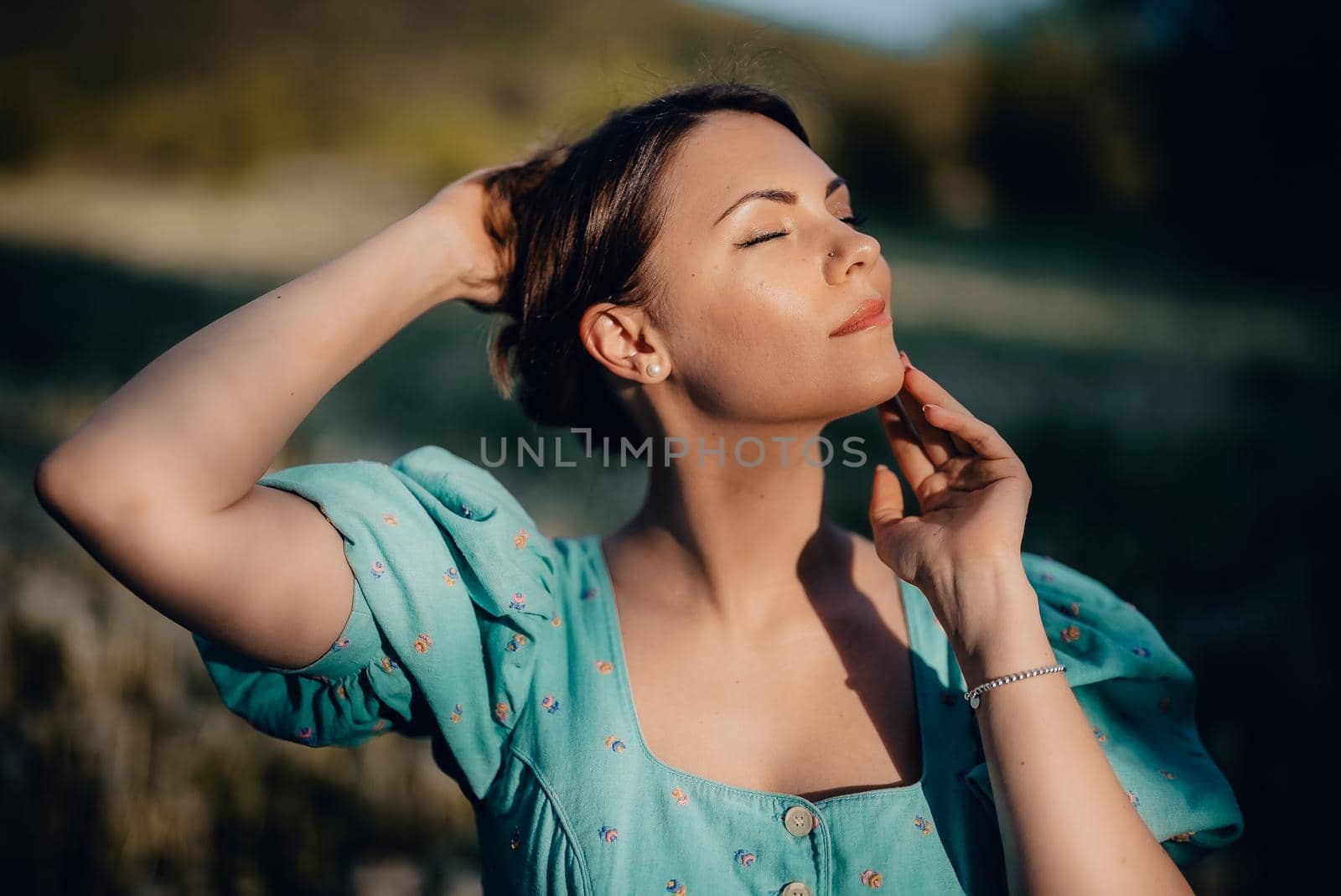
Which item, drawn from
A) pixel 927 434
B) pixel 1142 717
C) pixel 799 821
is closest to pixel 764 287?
pixel 927 434

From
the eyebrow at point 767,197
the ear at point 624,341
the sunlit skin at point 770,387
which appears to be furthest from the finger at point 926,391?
the ear at point 624,341

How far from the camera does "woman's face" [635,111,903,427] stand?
1645 mm

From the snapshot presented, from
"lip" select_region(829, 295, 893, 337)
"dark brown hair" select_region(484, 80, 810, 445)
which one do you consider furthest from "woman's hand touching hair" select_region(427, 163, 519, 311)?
"lip" select_region(829, 295, 893, 337)

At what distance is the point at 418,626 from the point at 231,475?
0.38m

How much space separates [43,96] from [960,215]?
39.6ft

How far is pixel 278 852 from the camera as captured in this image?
262 centimetres

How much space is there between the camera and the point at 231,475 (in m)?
1.38

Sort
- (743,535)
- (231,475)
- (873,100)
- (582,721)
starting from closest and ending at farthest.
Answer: (231,475), (582,721), (743,535), (873,100)

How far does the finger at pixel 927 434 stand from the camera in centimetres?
180

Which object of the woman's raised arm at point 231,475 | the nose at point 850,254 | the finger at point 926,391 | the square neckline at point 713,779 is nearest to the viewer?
the woman's raised arm at point 231,475

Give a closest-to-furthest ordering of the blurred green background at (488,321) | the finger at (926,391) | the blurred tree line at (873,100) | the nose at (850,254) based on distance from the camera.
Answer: the nose at (850,254) < the finger at (926,391) < the blurred green background at (488,321) < the blurred tree line at (873,100)

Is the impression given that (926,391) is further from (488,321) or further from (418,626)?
(488,321)

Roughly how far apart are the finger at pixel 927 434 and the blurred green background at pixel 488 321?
2.72ft

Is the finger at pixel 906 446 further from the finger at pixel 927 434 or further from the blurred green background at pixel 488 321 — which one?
the blurred green background at pixel 488 321
